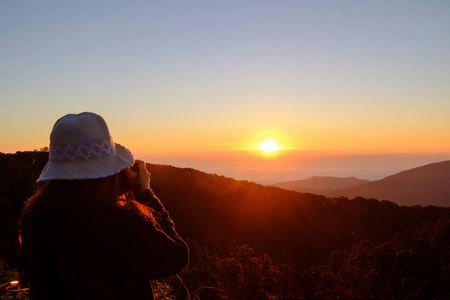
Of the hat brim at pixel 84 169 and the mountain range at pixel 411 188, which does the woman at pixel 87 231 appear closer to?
the hat brim at pixel 84 169

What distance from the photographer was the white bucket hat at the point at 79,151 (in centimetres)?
182

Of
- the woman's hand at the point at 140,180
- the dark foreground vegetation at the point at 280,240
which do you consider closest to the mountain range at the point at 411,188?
the dark foreground vegetation at the point at 280,240

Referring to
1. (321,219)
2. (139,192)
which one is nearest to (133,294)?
(139,192)

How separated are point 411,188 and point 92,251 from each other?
66.5 meters

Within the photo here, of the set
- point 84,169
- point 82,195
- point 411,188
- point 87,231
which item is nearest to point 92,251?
point 87,231

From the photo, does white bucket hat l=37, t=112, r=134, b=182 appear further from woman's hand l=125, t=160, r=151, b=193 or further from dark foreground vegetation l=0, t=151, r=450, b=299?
dark foreground vegetation l=0, t=151, r=450, b=299

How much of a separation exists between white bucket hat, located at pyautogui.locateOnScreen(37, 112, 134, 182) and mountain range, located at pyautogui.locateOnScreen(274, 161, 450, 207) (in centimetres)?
4633

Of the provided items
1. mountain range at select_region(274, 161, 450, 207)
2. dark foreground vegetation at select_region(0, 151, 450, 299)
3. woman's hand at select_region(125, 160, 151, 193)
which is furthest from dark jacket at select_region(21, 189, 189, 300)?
mountain range at select_region(274, 161, 450, 207)

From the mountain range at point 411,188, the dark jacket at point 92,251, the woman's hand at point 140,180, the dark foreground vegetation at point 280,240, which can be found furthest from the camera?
the mountain range at point 411,188

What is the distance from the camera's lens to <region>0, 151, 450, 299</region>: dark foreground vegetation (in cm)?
784

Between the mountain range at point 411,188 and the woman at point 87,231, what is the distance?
152ft

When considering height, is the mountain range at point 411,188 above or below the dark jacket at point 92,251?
below

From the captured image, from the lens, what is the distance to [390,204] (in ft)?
73.2

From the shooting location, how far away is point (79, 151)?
6.12 feet
